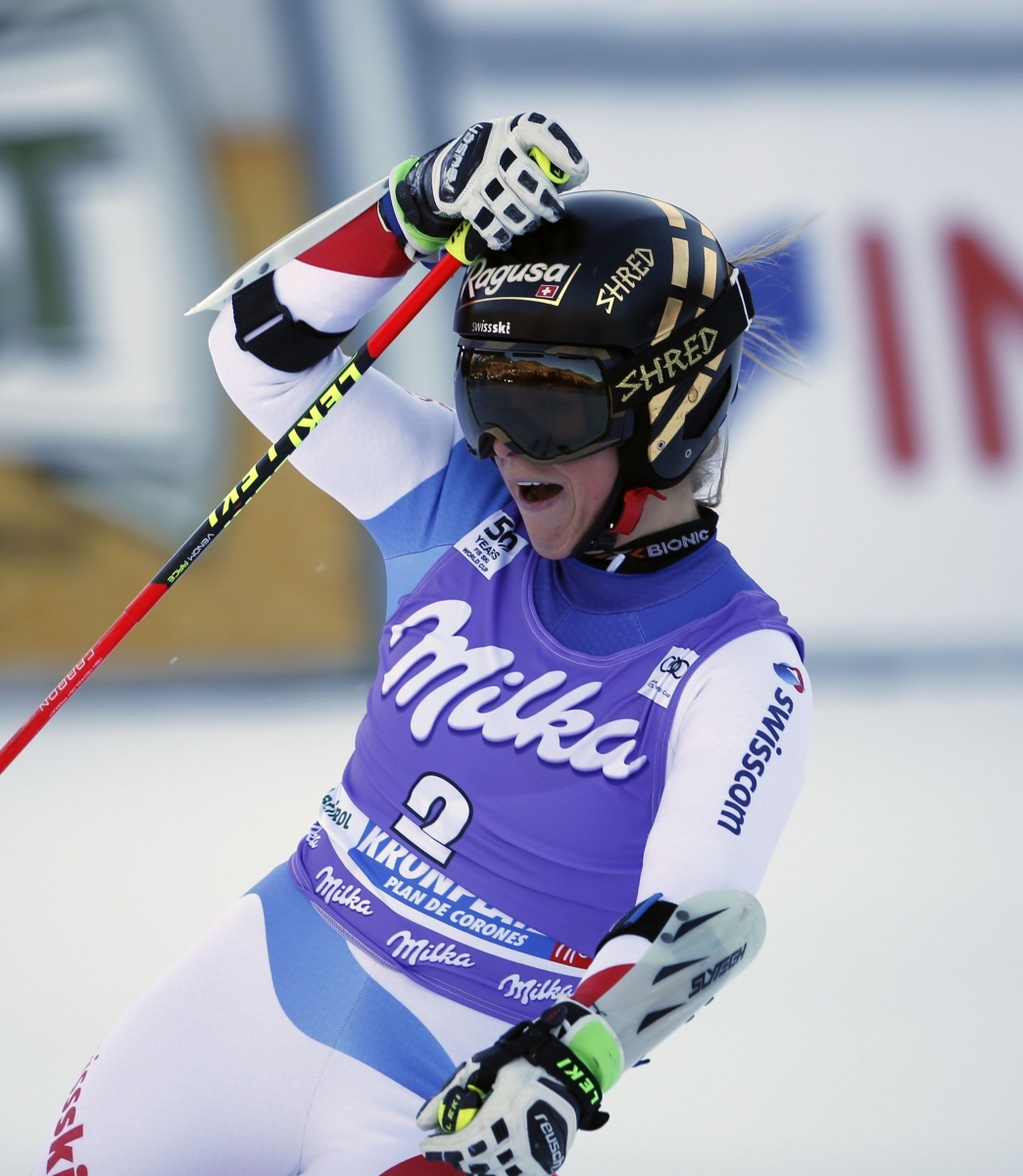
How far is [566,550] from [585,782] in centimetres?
34

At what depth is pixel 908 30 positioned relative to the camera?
6.49 m

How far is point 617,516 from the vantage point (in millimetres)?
2078

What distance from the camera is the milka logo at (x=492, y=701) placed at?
6.53ft

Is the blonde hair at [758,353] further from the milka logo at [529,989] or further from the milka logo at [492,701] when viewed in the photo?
the milka logo at [529,989]

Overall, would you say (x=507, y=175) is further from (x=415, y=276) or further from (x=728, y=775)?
(x=415, y=276)

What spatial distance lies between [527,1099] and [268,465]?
1.18 meters

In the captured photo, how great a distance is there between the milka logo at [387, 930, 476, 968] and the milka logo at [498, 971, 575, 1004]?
0.06 metres

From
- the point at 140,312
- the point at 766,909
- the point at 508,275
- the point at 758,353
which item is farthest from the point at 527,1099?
the point at 140,312

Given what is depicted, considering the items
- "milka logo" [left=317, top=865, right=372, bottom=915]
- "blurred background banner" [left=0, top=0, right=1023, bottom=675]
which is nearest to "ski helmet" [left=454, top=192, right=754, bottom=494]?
"milka logo" [left=317, top=865, right=372, bottom=915]

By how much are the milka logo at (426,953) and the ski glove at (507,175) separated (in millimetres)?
1045

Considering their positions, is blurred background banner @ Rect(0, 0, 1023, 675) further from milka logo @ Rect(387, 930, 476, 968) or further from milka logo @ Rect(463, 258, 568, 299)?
milka logo @ Rect(463, 258, 568, 299)

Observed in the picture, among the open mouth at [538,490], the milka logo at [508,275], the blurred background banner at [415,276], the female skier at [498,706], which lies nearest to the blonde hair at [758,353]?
the female skier at [498,706]

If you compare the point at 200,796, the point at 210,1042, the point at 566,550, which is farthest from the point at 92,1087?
→ the point at 200,796

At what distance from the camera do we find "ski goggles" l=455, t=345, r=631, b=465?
6.41 feet
